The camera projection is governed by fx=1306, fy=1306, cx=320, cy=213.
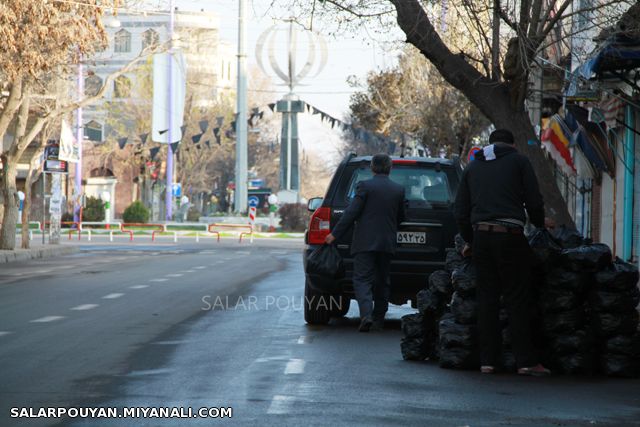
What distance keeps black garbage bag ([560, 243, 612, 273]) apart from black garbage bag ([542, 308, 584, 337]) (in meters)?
0.33

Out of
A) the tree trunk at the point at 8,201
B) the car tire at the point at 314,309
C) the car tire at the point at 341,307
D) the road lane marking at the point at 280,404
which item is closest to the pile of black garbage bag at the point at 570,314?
the road lane marking at the point at 280,404

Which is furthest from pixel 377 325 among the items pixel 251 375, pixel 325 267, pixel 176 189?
pixel 176 189

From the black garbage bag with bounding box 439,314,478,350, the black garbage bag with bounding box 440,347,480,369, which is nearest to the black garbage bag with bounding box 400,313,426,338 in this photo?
the black garbage bag with bounding box 439,314,478,350

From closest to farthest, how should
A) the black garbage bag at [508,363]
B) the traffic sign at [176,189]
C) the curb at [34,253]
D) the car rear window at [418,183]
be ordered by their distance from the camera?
the black garbage bag at [508,363] → the car rear window at [418,183] → the curb at [34,253] → the traffic sign at [176,189]

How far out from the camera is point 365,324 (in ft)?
42.7

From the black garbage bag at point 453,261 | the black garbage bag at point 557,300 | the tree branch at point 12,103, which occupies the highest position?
the tree branch at point 12,103

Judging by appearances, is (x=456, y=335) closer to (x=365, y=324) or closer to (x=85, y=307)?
(x=365, y=324)

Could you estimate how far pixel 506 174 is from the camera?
32.2 ft

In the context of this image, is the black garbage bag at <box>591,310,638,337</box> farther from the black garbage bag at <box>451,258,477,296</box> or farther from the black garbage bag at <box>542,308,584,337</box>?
the black garbage bag at <box>451,258,477,296</box>

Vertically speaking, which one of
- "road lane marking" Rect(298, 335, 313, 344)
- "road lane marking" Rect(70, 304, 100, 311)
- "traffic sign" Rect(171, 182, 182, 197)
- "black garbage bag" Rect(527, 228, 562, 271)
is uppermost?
"traffic sign" Rect(171, 182, 182, 197)

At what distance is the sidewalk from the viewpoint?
3297 centimetres

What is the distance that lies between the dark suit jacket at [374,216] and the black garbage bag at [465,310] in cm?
283

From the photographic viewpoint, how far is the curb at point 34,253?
32.9 m

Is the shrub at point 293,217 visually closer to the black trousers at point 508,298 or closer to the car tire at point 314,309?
the car tire at point 314,309
